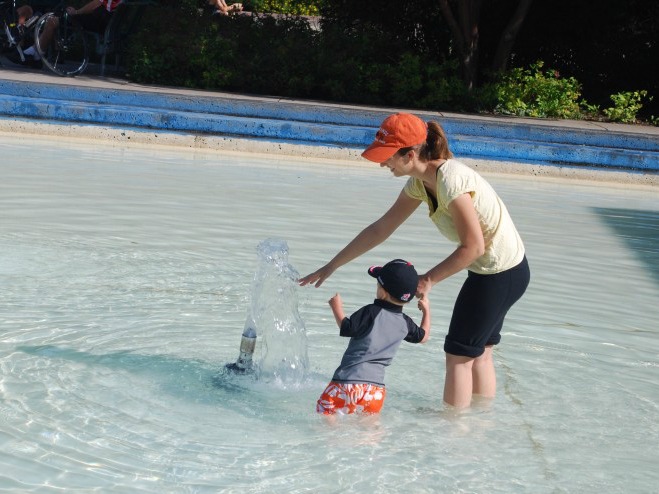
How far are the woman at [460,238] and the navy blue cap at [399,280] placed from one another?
0.05 m

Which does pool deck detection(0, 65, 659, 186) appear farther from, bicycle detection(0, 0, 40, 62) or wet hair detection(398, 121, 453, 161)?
wet hair detection(398, 121, 453, 161)

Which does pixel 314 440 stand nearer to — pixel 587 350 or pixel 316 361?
pixel 316 361

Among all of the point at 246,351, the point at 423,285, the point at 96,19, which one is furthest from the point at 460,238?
the point at 96,19

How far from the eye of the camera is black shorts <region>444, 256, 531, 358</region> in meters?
4.03

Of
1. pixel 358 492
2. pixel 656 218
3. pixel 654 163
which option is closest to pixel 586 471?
pixel 358 492

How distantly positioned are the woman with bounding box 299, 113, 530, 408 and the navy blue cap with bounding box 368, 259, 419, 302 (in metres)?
0.05

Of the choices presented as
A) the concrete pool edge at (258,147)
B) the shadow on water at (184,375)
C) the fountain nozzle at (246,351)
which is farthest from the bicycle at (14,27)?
the fountain nozzle at (246,351)

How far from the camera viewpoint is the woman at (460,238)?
12.4 ft

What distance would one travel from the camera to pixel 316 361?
480 centimetres

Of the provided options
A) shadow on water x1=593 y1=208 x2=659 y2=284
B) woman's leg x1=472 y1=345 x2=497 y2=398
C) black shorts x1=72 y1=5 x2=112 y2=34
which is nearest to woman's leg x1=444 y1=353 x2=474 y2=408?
woman's leg x1=472 y1=345 x2=497 y2=398

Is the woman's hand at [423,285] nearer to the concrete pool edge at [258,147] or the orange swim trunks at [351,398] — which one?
the orange swim trunks at [351,398]

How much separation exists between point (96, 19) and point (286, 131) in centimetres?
422

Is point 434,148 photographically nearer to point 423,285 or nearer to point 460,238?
point 460,238

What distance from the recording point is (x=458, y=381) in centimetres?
412
